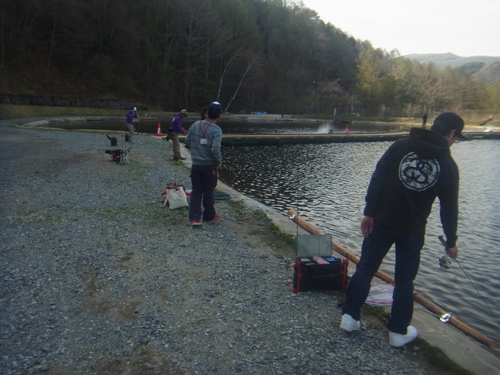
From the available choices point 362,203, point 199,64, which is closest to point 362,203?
point 362,203

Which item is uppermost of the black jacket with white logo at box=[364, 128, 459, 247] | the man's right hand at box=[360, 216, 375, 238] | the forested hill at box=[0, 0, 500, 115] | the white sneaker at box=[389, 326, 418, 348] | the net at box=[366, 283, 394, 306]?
the forested hill at box=[0, 0, 500, 115]

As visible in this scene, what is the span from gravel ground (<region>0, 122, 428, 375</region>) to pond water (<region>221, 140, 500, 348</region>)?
9.13 feet

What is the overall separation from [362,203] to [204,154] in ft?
24.4

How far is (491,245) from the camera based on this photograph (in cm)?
912

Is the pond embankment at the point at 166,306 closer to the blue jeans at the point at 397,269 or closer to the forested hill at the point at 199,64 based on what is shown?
the blue jeans at the point at 397,269

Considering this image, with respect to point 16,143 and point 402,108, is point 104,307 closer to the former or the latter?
point 16,143

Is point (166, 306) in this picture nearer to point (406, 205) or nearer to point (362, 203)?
point (406, 205)

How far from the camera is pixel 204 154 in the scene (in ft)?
23.1

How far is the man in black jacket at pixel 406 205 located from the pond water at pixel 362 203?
2631mm

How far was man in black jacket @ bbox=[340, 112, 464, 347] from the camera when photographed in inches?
140

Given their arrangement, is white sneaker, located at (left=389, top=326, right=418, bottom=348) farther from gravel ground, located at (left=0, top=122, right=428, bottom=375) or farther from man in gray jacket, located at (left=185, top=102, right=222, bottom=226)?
man in gray jacket, located at (left=185, top=102, right=222, bottom=226)

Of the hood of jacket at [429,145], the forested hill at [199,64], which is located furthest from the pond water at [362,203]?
the forested hill at [199,64]

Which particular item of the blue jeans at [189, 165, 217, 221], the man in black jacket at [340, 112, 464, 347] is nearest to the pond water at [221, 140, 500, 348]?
the man in black jacket at [340, 112, 464, 347]

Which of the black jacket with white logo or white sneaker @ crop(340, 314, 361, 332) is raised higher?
the black jacket with white logo
